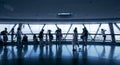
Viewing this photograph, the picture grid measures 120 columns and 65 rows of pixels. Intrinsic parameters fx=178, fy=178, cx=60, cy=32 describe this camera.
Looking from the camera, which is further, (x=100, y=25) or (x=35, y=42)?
(x=100, y=25)

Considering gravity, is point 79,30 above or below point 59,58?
above

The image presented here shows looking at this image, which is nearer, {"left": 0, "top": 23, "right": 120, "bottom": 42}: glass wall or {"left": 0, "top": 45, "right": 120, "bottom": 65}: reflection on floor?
{"left": 0, "top": 45, "right": 120, "bottom": 65}: reflection on floor

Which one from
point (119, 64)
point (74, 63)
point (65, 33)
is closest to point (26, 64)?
point (74, 63)

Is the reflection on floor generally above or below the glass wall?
below

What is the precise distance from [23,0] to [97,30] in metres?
13.3

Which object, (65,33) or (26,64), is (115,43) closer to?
(65,33)

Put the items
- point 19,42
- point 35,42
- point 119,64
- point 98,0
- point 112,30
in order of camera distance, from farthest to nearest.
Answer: point 112,30, point 35,42, point 19,42, point 98,0, point 119,64

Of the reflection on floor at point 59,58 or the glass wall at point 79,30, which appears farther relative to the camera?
the glass wall at point 79,30

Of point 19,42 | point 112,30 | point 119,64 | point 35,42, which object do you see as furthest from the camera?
point 112,30

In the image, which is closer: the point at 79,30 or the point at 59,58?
the point at 59,58

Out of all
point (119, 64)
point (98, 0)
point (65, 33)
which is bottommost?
point (119, 64)

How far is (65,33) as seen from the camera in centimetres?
1986

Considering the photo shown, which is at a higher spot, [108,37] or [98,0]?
[98,0]

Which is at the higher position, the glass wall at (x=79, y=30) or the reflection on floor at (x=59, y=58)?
the glass wall at (x=79, y=30)
